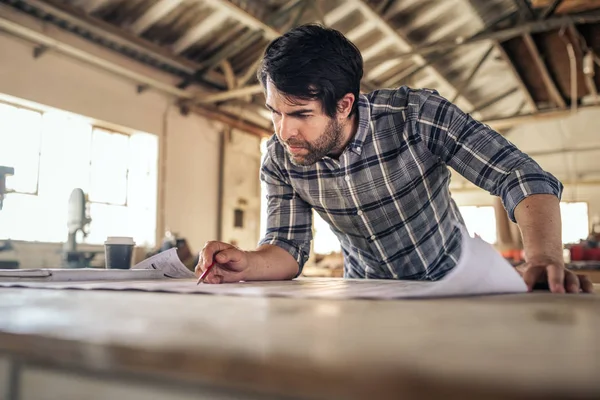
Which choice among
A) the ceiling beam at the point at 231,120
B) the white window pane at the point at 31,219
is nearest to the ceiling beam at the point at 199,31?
the ceiling beam at the point at 231,120

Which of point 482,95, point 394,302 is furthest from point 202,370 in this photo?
point 482,95

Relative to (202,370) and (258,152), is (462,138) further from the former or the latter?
(258,152)

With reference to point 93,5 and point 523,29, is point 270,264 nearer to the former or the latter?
point 93,5

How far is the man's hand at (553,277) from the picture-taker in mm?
973

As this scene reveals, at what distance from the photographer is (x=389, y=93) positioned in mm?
1579

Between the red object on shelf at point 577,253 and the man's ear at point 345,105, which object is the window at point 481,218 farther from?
the man's ear at point 345,105

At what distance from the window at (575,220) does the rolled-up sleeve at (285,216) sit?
9.32 metres

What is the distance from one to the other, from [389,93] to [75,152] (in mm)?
4848

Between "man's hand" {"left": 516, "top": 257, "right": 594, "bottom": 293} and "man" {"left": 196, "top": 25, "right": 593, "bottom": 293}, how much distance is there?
300mm

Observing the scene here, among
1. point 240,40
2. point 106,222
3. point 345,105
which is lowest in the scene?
point 106,222

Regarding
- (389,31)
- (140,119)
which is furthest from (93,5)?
(389,31)

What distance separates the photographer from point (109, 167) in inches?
240

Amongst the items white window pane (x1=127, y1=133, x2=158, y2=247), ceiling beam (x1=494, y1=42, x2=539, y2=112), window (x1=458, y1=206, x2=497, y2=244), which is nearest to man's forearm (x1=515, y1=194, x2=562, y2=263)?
ceiling beam (x1=494, y1=42, x2=539, y2=112)

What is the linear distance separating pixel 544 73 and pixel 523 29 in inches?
35.8
